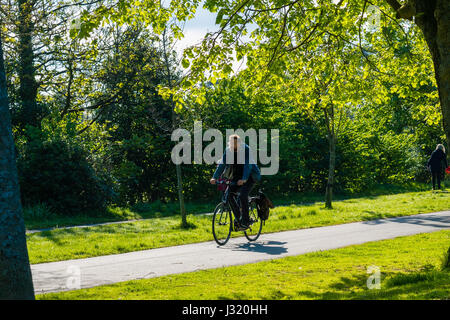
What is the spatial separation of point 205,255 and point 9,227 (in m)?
4.53

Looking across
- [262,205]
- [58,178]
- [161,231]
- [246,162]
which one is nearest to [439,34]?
[246,162]

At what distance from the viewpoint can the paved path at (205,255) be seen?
7.08 meters

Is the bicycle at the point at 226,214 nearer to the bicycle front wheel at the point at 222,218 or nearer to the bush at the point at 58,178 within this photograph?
the bicycle front wheel at the point at 222,218

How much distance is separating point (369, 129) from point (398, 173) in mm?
3943

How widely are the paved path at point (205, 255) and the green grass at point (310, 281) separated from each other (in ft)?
2.01

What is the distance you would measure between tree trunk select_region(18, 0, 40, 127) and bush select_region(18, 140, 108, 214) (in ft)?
12.5

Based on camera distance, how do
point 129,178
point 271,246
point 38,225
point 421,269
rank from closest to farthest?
point 421,269 < point 271,246 < point 38,225 < point 129,178

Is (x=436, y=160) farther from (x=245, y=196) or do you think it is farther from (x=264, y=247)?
(x=264, y=247)

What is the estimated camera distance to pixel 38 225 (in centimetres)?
1362

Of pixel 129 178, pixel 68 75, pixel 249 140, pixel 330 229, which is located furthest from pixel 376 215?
pixel 68 75

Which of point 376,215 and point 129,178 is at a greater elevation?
point 129,178

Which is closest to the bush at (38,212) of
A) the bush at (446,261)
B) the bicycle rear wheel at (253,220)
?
the bicycle rear wheel at (253,220)
